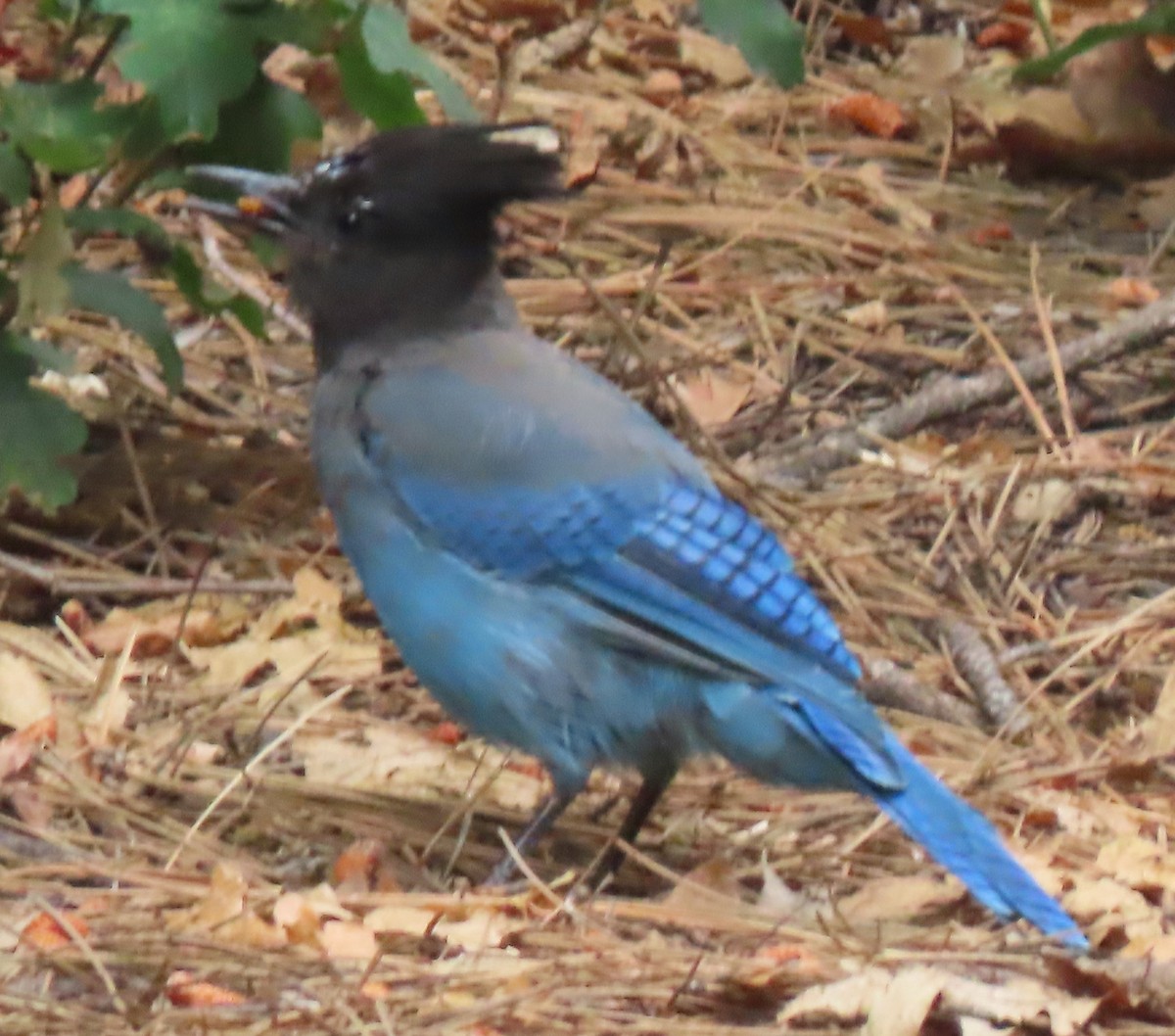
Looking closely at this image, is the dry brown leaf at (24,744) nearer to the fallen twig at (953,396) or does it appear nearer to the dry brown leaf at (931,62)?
the fallen twig at (953,396)

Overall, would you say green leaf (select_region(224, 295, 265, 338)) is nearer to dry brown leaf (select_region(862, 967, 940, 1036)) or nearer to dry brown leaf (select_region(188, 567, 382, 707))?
dry brown leaf (select_region(188, 567, 382, 707))

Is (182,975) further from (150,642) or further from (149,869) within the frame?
(150,642)

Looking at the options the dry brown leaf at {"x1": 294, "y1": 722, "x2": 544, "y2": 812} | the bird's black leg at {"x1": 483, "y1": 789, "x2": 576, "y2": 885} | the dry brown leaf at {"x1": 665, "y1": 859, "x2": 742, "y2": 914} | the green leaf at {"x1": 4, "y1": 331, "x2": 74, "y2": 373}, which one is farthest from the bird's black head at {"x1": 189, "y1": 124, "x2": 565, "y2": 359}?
the dry brown leaf at {"x1": 665, "y1": 859, "x2": 742, "y2": 914}

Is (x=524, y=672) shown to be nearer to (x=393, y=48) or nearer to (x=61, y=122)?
(x=393, y=48)

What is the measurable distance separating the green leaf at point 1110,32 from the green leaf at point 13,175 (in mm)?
1983

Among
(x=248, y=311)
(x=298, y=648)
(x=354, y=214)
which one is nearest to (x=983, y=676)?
(x=298, y=648)

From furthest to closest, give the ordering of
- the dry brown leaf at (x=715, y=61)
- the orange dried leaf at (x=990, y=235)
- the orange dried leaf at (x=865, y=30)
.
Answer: the orange dried leaf at (x=865, y=30) → the dry brown leaf at (x=715, y=61) → the orange dried leaf at (x=990, y=235)

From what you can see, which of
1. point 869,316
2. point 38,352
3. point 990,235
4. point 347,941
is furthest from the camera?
point 990,235

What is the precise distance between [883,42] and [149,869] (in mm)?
3174

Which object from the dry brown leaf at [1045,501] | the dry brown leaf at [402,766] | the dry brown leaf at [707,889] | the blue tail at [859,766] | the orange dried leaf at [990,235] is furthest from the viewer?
the orange dried leaf at [990,235]

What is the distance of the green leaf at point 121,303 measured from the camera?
9.30 ft

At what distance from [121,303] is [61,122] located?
0.90 ft

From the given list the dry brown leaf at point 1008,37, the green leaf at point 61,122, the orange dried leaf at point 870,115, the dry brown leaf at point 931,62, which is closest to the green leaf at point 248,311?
the green leaf at point 61,122

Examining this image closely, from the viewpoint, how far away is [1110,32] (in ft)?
13.0
